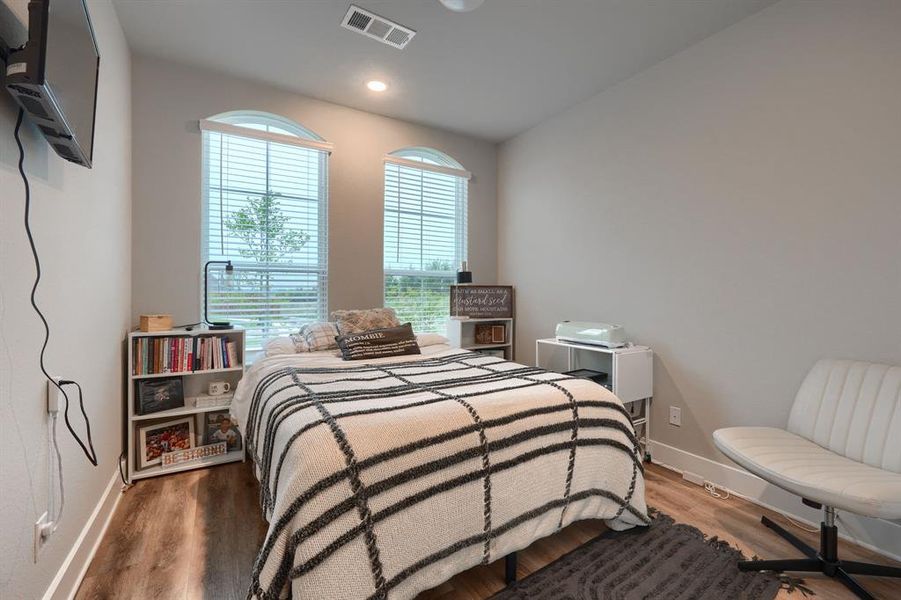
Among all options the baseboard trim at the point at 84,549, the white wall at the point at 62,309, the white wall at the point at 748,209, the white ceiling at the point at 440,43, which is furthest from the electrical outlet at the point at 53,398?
the white wall at the point at 748,209

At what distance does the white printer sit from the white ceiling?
1875mm

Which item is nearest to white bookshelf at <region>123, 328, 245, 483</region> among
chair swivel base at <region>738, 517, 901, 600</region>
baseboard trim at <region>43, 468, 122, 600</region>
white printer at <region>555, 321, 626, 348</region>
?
baseboard trim at <region>43, 468, 122, 600</region>

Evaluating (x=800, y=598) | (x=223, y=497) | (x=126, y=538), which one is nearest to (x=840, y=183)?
(x=800, y=598)

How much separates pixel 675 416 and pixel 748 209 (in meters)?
1.40

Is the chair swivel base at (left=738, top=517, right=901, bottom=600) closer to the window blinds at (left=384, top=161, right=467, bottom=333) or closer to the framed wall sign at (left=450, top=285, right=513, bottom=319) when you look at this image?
the framed wall sign at (left=450, top=285, right=513, bottom=319)

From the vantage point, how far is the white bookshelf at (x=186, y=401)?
2.44 m

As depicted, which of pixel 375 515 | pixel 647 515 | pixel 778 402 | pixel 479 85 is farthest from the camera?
pixel 479 85

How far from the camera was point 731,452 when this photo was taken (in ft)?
5.93

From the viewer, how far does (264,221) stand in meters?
3.18

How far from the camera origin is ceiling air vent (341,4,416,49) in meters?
2.29

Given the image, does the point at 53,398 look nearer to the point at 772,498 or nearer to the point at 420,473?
the point at 420,473

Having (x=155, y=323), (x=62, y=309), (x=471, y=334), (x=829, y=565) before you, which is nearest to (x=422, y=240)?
(x=471, y=334)

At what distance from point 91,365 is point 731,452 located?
117 inches

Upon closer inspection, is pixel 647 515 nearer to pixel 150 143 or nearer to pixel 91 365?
pixel 91 365
